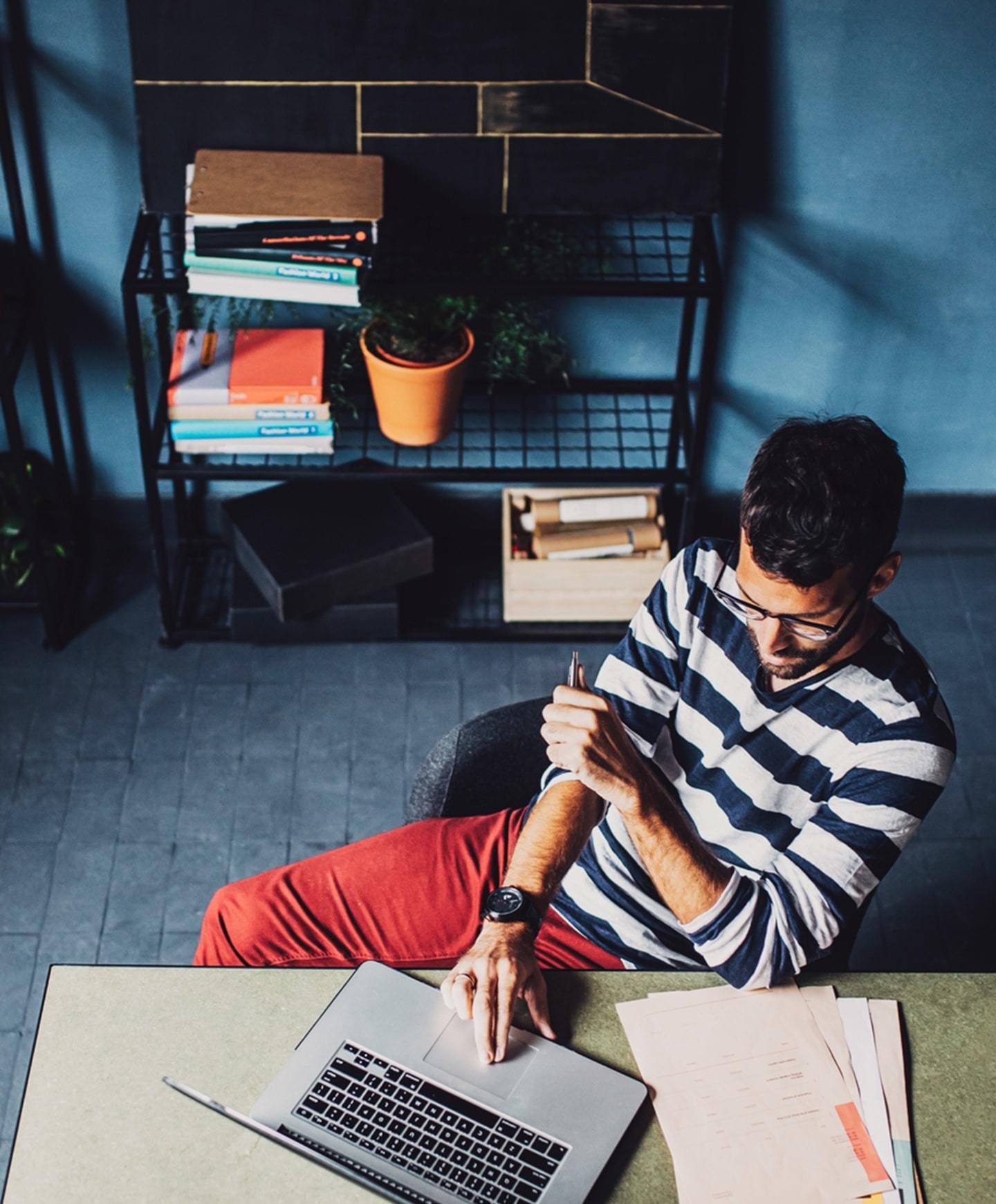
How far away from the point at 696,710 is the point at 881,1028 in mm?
492

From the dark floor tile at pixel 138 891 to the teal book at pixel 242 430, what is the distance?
34.1 inches

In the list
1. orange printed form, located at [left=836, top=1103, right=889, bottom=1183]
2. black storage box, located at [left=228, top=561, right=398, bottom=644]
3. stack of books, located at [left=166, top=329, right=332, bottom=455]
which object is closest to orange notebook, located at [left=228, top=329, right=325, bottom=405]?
stack of books, located at [left=166, top=329, right=332, bottom=455]

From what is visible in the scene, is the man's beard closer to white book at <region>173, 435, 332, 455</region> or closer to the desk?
the desk

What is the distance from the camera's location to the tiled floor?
2.62 meters

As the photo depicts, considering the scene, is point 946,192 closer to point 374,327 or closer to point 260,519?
point 374,327

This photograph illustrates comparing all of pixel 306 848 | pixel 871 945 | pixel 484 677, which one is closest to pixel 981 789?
pixel 871 945

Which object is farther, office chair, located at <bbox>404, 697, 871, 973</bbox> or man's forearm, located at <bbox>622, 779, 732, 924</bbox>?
office chair, located at <bbox>404, 697, 871, 973</bbox>

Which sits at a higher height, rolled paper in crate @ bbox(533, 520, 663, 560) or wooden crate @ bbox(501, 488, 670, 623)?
rolled paper in crate @ bbox(533, 520, 663, 560)

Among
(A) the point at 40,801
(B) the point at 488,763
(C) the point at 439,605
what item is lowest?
(A) the point at 40,801

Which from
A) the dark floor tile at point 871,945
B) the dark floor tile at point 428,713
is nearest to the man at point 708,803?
the dark floor tile at point 871,945

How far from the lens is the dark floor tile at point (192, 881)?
2625 mm

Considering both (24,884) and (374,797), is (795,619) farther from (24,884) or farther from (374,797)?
(24,884)

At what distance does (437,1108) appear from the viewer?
1466 millimetres

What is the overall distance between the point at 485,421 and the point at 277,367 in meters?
0.56
